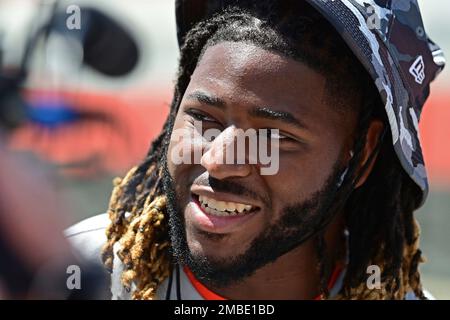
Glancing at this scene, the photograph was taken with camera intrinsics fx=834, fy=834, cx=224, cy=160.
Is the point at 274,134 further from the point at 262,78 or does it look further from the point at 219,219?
the point at 219,219

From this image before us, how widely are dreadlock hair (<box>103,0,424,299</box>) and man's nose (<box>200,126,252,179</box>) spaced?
0.95ft

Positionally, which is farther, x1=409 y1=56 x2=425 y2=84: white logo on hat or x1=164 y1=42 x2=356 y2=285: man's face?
x1=409 y1=56 x2=425 y2=84: white logo on hat

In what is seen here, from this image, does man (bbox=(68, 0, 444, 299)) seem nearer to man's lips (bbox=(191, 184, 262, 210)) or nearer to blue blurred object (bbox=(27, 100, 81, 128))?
man's lips (bbox=(191, 184, 262, 210))

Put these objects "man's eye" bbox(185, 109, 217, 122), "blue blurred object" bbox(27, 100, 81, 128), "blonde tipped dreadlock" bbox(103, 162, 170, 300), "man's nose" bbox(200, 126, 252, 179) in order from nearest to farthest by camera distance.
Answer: "blue blurred object" bbox(27, 100, 81, 128) → "man's nose" bbox(200, 126, 252, 179) → "man's eye" bbox(185, 109, 217, 122) → "blonde tipped dreadlock" bbox(103, 162, 170, 300)

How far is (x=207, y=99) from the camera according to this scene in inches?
94.4

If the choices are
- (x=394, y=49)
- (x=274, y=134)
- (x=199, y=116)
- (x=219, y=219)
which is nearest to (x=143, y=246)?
(x=219, y=219)

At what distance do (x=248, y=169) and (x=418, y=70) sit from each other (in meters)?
0.68

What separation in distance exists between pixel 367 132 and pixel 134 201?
0.78m

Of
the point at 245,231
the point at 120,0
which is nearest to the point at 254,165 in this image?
the point at 245,231

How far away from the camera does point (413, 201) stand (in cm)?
281

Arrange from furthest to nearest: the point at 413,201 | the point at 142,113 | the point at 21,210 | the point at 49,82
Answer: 1. the point at 142,113
2. the point at 413,201
3. the point at 49,82
4. the point at 21,210

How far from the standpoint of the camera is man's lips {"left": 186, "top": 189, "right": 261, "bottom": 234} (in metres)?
2.33

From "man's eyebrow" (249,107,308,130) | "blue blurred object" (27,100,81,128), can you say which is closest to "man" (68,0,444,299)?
"man's eyebrow" (249,107,308,130)

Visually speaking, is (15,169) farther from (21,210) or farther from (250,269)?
(250,269)
